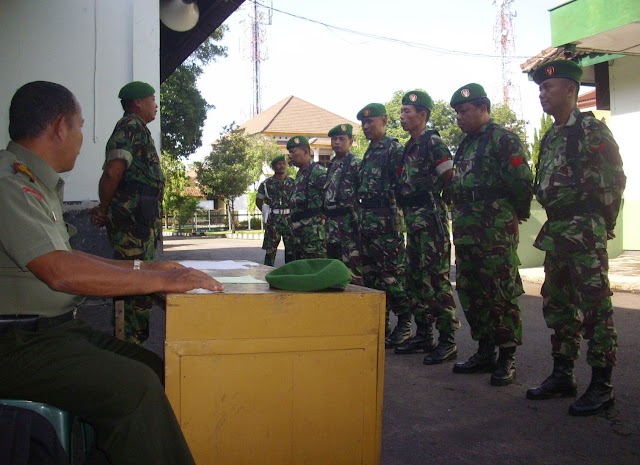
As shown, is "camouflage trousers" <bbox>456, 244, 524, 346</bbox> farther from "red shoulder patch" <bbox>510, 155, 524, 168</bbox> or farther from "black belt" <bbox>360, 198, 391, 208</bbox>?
"black belt" <bbox>360, 198, 391, 208</bbox>

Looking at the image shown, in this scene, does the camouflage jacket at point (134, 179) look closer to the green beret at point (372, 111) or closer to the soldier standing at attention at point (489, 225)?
the green beret at point (372, 111)

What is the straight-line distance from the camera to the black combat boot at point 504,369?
12.4 feet

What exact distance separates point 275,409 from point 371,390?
312 millimetres

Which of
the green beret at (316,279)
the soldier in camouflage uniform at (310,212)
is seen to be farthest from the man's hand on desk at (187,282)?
the soldier in camouflage uniform at (310,212)

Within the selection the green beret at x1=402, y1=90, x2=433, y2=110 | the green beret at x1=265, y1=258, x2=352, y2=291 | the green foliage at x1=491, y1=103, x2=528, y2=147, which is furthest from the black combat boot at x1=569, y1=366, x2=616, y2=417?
the green foliage at x1=491, y1=103, x2=528, y2=147

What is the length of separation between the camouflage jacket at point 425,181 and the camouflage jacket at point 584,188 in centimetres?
114

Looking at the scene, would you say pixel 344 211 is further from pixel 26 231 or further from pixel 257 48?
pixel 257 48

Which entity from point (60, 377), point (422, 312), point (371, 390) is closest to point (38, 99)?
point (60, 377)

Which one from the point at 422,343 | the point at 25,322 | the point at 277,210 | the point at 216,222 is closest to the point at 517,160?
the point at 422,343

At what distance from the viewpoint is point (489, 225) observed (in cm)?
389

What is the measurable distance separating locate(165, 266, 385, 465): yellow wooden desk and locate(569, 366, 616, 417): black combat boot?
172 cm

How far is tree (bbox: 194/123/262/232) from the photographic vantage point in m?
31.7

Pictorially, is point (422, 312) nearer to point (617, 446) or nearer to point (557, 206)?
point (557, 206)

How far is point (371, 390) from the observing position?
1941 mm
